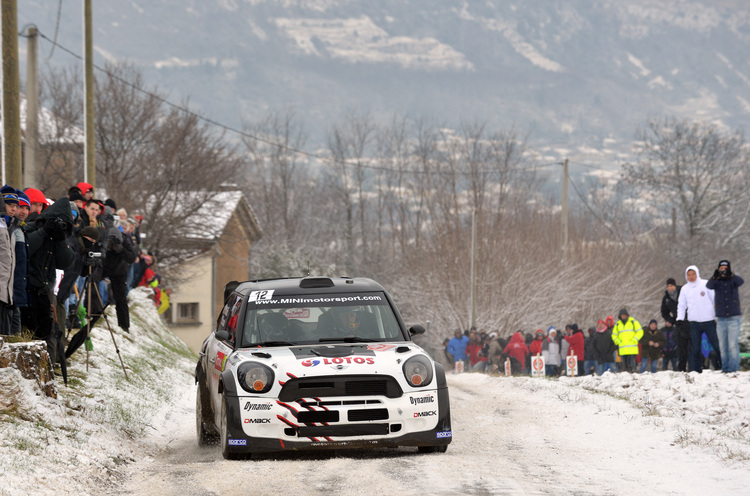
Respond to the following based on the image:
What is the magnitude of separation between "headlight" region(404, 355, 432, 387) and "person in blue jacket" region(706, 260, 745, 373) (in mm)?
9474

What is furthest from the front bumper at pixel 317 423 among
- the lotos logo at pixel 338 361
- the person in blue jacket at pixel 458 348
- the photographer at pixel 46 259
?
the person in blue jacket at pixel 458 348

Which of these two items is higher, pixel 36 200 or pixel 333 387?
pixel 36 200

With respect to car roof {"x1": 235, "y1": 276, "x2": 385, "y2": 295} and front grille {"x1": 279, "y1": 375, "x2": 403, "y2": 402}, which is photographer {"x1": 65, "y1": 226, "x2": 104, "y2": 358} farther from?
front grille {"x1": 279, "y1": 375, "x2": 403, "y2": 402}

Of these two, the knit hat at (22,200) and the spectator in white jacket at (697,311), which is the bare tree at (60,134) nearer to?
the spectator in white jacket at (697,311)

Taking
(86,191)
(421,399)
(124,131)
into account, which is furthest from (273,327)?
(124,131)

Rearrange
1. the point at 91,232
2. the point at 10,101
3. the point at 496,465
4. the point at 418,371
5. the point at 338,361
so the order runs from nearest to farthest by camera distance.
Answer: the point at 496,465 < the point at 338,361 < the point at 418,371 < the point at 91,232 < the point at 10,101

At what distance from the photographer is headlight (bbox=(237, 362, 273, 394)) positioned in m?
8.76

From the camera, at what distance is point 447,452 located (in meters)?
9.48

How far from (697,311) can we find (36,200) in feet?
37.1

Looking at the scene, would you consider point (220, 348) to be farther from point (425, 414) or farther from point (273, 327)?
point (425, 414)

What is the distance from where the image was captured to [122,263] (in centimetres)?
1482

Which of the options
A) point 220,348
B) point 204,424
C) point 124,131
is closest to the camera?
point 220,348

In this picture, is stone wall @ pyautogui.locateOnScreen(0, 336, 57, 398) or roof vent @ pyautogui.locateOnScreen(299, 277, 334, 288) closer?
stone wall @ pyautogui.locateOnScreen(0, 336, 57, 398)

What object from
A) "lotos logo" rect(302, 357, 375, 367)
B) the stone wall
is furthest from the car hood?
the stone wall
